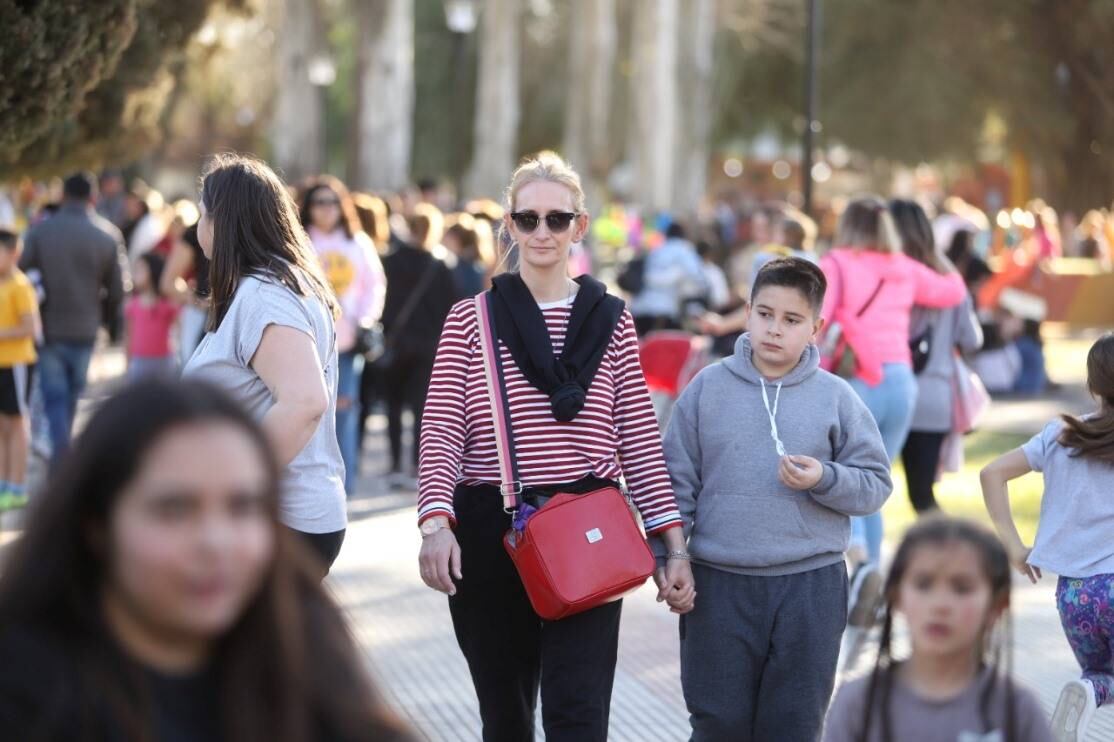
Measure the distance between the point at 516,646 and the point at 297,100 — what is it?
23900 millimetres

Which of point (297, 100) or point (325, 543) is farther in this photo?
point (297, 100)

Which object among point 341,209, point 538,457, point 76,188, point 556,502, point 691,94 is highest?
point 691,94

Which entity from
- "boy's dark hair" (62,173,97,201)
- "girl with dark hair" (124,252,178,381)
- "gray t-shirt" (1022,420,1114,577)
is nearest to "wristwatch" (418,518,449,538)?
"gray t-shirt" (1022,420,1114,577)

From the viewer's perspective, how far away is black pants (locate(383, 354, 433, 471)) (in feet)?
39.0

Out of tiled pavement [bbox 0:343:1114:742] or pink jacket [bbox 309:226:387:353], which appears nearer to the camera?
tiled pavement [bbox 0:343:1114:742]

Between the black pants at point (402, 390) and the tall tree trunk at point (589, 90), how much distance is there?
909 inches

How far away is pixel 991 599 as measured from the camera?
304 cm

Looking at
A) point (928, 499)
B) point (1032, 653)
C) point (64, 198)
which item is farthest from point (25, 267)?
point (1032, 653)

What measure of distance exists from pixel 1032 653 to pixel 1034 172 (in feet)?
143

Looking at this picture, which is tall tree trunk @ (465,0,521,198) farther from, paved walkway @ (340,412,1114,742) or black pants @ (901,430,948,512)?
black pants @ (901,430,948,512)

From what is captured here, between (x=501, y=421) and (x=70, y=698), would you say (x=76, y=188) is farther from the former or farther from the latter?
(x=70, y=698)

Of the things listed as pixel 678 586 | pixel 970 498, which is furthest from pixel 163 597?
pixel 970 498

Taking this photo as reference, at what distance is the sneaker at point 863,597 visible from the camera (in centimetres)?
785

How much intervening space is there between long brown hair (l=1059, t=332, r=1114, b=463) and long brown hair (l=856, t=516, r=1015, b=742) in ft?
6.80
